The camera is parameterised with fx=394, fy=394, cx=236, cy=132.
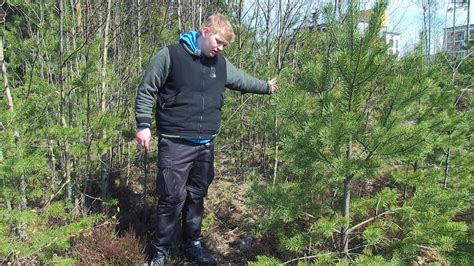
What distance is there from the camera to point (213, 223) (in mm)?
4410

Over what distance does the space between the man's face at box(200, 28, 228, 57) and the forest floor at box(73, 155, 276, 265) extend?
4.91 feet

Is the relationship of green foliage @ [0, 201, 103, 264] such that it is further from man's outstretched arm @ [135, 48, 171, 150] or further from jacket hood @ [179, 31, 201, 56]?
jacket hood @ [179, 31, 201, 56]

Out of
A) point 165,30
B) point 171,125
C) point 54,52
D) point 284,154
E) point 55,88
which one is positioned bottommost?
point 284,154

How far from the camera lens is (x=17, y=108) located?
3092 mm

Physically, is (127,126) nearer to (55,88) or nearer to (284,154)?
(55,88)

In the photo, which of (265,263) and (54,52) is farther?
(54,52)

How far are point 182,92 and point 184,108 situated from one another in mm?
126

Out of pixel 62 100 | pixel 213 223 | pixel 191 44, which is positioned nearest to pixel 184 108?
pixel 191 44

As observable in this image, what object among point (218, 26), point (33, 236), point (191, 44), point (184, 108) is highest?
point (218, 26)

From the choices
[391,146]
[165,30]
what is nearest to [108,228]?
[165,30]

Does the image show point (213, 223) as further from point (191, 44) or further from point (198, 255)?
point (191, 44)

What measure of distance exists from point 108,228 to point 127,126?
4.41 feet

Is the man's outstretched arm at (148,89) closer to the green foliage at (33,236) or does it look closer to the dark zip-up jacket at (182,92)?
the dark zip-up jacket at (182,92)

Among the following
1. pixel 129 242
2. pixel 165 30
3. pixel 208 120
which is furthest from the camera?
pixel 165 30
